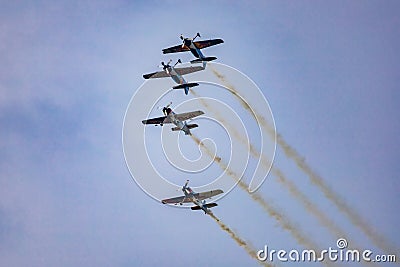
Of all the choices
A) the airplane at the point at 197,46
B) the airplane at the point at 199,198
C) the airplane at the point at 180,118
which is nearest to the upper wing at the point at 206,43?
the airplane at the point at 197,46

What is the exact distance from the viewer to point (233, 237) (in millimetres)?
107062

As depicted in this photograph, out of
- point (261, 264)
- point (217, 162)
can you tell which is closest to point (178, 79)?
point (217, 162)

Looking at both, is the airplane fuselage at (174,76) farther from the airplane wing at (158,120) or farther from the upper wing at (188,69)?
the airplane wing at (158,120)

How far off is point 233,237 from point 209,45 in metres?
31.3

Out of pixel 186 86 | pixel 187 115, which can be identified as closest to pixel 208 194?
pixel 187 115

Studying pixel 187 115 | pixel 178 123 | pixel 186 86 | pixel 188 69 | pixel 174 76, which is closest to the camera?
pixel 186 86

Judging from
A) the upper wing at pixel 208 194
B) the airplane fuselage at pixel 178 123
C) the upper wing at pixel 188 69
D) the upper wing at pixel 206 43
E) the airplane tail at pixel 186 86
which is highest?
the upper wing at pixel 188 69

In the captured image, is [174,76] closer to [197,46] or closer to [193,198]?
[197,46]

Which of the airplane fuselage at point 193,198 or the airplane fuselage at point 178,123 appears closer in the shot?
the airplane fuselage at point 178,123

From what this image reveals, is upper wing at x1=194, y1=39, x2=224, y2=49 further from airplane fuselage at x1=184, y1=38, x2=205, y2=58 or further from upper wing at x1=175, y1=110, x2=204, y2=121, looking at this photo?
upper wing at x1=175, y1=110, x2=204, y2=121

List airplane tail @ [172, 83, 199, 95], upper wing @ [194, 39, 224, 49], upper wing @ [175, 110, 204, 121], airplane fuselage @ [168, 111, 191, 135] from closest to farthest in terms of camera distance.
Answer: upper wing @ [194, 39, 224, 49] → airplane tail @ [172, 83, 199, 95] → airplane fuselage @ [168, 111, 191, 135] → upper wing @ [175, 110, 204, 121]

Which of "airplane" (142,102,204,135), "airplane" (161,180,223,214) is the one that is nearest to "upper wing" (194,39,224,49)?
"airplane" (142,102,204,135)

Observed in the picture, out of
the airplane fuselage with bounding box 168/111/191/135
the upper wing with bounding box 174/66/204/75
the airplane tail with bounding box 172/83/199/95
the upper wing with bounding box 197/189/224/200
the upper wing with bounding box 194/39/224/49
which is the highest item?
the upper wing with bounding box 174/66/204/75

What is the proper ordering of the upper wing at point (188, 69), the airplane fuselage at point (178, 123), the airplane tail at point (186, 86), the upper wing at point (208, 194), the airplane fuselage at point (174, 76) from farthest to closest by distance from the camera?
the upper wing at point (208, 194), the upper wing at point (188, 69), the airplane fuselage at point (178, 123), the airplane fuselage at point (174, 76), the airplane tail at point (186, 86)
